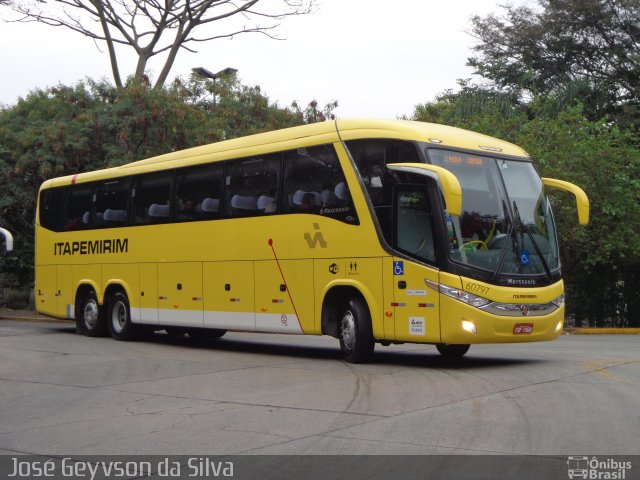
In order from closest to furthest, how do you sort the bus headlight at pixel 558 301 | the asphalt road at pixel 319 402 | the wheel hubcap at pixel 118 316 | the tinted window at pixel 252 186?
the asphalt road at pixel 319 402 < the bus headlight at pixel 558 301 < the tinted window at pixel 252 186 < the wheel hubcap at pixel 118 316

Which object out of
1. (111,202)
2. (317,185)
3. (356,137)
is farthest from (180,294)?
(356,137)

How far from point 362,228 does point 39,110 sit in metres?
21.1

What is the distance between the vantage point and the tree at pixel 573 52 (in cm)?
3706

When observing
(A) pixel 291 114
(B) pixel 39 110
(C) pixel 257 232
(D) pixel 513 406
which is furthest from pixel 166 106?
(D) pixel 513 406

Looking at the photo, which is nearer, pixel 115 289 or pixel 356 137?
pixel 356 137

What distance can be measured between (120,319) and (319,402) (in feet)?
36.4

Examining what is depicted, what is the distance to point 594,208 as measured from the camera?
993 inches

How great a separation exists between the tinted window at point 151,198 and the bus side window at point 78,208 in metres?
2.03

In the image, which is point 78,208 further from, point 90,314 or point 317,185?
point 317,185

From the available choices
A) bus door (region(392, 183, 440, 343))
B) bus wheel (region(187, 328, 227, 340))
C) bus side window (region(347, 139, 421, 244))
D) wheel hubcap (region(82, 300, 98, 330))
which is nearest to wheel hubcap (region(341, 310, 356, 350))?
bus door (region(392, 183, 440, 343))

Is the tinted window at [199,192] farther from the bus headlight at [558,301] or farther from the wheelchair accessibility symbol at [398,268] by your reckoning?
the bus headlight at [558,301]

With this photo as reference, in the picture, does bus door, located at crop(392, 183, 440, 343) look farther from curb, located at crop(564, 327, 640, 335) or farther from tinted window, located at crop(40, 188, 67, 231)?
curb, located at crop(564, 327, 640, 335)

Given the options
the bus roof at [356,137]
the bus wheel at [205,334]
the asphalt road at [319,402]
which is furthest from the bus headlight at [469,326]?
the bus wheel at [205,334]
